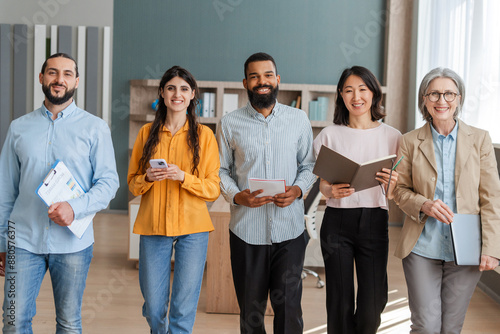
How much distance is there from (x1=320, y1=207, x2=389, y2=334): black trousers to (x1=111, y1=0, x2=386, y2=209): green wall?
5269 mm

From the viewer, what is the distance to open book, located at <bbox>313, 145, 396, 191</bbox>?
7.28 ft

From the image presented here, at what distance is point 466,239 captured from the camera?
2.22 meters

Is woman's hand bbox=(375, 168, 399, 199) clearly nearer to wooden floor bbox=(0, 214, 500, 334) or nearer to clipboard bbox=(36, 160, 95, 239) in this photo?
clipboard bbox=(36, 160, 95, 239)

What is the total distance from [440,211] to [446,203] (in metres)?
0.11

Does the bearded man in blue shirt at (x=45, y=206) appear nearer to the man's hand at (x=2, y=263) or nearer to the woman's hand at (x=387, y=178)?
the man's hand at (x=2, y=263)

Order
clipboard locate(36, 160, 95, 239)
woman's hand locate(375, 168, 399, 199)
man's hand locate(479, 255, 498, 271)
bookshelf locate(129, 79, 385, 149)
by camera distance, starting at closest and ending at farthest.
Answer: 1. clipboard locate(36, 160, 95, 239)
2. man's hand locate(479, 255, 498, 271)
3. woman's hand locate(375, 168, 399, 199)
4. bookshelf locate(129, 79, 385, 149)

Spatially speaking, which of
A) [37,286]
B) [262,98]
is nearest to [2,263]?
[37,286]

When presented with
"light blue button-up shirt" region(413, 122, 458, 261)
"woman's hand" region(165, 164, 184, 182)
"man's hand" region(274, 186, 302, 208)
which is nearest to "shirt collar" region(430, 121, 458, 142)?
"light blue button-up shirt" region(413, 122, 458, 261)

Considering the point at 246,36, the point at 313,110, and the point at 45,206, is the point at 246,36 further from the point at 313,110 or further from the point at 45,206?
the point at 45,206

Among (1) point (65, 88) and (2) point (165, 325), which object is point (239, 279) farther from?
(1) point (65, 88)

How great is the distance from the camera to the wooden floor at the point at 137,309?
3521 mm

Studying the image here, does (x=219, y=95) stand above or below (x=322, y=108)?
above

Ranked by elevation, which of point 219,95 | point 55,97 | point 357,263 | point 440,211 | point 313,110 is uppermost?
point 219,95

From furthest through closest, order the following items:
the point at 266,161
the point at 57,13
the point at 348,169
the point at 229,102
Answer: the point at 57,13 → the point at 229,102 → the point at 266,161 → the point at 348,169
